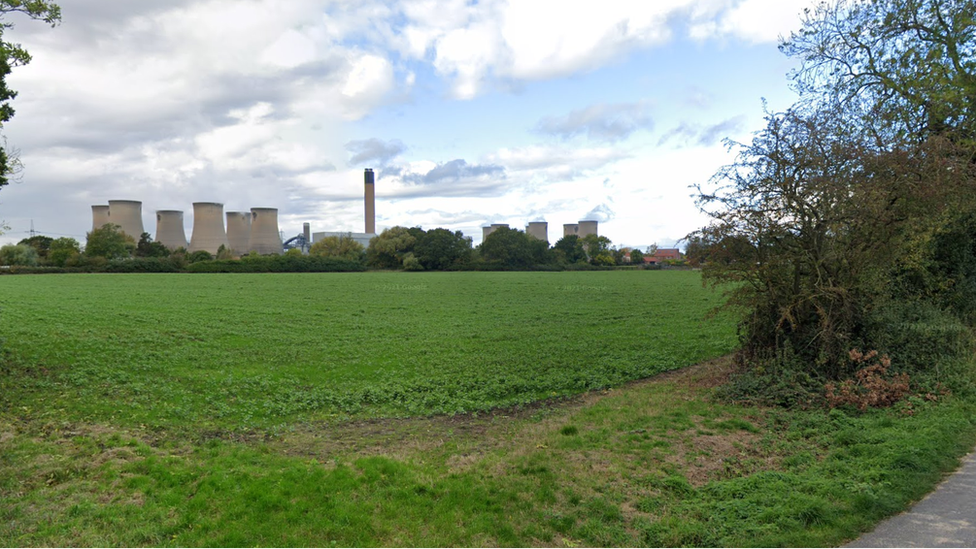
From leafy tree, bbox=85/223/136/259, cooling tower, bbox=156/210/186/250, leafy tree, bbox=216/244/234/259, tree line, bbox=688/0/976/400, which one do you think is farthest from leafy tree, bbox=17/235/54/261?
tree line, bbox=688/0/976/400

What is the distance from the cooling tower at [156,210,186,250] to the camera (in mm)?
100625

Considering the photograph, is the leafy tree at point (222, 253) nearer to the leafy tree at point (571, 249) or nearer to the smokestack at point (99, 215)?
the smokestack at point (99, 215)

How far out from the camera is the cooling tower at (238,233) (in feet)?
354

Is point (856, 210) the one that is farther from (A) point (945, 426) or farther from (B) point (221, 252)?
(B) point (221, 252)

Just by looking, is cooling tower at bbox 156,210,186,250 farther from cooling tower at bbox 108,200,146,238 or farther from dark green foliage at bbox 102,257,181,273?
dark green foliage at bbox 102,257,181,273

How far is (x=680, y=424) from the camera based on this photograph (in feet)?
28.5

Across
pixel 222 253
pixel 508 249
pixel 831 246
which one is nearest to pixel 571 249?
pixel 508 249

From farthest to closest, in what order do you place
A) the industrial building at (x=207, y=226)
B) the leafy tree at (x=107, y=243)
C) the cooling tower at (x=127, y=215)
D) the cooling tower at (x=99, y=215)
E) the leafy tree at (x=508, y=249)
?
the leafy tree at (x=508, y=249) < the cooling tower at (x=99, y=215) < the industrial building at (x=207, y=226) < the cooling tower at (x=127, y=215) < the leafy tree at (x=107, y=243)

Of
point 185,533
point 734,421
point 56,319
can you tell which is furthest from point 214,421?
point 56,319

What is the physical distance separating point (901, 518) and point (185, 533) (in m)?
6.52

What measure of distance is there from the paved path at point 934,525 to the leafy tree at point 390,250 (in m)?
99.6

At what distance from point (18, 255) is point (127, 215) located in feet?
52.5

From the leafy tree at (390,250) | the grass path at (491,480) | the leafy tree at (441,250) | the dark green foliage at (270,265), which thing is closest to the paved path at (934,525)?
the grass path at (491,480)

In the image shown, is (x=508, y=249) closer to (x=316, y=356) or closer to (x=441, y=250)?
(x=441, y=250)
